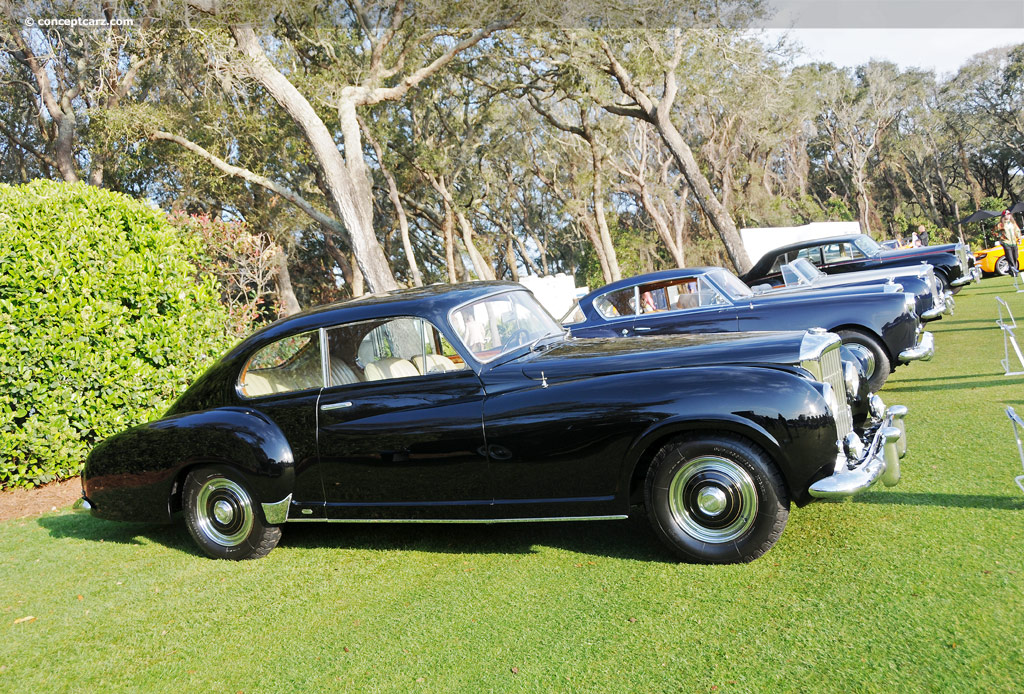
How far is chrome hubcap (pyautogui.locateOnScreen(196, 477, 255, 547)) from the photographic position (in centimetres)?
524

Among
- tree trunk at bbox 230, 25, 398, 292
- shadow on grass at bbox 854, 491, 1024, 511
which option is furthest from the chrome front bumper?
tree trunk at bbox 230, 25, 398, 292

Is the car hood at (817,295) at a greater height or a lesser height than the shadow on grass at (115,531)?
greater

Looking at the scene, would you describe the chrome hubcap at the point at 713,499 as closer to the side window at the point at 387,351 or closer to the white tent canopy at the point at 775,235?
the side window at the point at 387,351

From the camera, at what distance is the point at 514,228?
175 feet

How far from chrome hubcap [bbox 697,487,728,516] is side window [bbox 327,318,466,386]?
166 cm

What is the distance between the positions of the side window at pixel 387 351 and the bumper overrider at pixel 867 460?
7.41 ft

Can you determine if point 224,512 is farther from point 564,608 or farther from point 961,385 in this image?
point 961,385

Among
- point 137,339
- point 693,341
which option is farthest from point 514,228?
point 693,341

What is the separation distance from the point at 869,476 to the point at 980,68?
53.5m

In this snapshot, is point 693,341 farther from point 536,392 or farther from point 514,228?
point 514,228

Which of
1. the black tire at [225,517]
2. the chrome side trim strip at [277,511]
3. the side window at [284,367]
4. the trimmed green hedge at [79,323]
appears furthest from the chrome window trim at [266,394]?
the trimmed green hedge at [79,323]

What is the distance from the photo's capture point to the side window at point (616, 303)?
8.76 meters

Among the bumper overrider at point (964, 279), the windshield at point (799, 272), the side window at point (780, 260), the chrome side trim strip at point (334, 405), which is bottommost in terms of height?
the bumper overrider at point (964, 279)

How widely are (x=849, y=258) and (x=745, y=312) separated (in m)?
6.73
